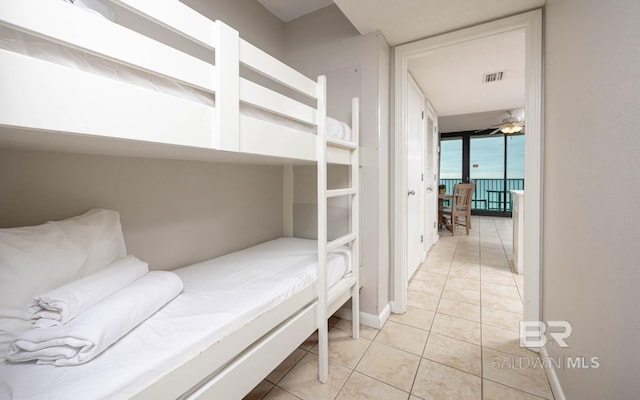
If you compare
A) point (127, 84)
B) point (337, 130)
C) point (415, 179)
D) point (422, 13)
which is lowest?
point (415, 179)

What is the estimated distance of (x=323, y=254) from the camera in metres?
1.35

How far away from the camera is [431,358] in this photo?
158 centimetres

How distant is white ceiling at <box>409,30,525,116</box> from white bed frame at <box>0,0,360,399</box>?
164cm

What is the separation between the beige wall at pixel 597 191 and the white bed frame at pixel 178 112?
3.46 feet

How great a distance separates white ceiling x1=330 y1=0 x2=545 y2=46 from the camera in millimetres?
1556

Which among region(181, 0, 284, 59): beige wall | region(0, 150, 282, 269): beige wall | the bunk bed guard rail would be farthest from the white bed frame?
region(181, 0, 284, 59): beige wall

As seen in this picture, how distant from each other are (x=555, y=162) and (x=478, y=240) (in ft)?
11.4

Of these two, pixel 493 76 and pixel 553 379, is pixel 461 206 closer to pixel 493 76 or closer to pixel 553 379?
pixel 493 76

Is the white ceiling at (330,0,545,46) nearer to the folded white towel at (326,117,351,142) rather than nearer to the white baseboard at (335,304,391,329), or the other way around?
the folded white towel at (326,117,351,142)

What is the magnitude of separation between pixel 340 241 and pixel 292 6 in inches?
76.6

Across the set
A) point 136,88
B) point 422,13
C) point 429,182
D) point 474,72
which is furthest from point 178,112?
point 429,182

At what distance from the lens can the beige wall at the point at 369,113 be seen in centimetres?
188

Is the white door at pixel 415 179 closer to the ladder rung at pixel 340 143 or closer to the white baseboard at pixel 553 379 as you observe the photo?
the ladder rung at pixel 340 143

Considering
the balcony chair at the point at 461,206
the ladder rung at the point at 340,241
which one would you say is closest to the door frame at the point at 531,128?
the ladder rung at the point at 340,241
